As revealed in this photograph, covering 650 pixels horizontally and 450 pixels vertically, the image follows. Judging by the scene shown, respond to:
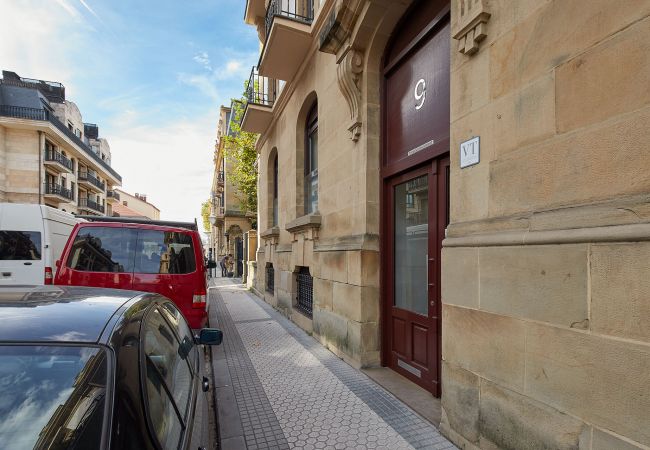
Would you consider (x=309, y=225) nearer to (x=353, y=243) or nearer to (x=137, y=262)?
(x=353, y=243)

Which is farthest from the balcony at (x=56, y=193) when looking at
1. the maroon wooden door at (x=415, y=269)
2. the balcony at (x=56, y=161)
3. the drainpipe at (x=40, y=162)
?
the maroon wooden door at (x=415, y=269)

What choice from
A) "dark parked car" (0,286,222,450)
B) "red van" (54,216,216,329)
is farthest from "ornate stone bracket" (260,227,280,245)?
"dark parked car" (0,286,222,450)

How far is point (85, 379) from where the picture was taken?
3.88 feet

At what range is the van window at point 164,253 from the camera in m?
4.84

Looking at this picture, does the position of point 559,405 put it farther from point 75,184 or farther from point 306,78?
point 75,184

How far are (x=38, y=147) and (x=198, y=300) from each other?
34.4m

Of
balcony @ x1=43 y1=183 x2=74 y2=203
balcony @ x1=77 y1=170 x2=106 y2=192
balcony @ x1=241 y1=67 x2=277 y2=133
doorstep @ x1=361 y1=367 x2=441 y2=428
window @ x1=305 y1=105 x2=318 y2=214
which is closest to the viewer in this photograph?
doorstep @ x1=361 y1=367 x2=441 y2=428

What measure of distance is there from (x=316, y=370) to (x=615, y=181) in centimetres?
396

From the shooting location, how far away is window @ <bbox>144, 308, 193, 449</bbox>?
1379 millimetres

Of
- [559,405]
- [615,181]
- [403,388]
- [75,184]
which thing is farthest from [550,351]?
[75,184]

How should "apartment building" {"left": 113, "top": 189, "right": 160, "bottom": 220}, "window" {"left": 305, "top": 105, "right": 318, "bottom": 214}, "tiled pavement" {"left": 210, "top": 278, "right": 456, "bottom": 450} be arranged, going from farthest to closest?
"apartment building" {"left": 113, "top": 189, "right": 160, "bottom": 220}, "window" {"left": 305, "top": 105, "right": 318, "bottom": 214}, "tiled pavement" {"left": 210, "top": 278, "right": 456, "bottom": 450}

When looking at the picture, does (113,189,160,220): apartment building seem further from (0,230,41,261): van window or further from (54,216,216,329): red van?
(54,216,216,329): red van

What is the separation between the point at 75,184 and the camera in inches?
1415

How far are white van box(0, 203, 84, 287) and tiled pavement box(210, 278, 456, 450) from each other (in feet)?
14.6
